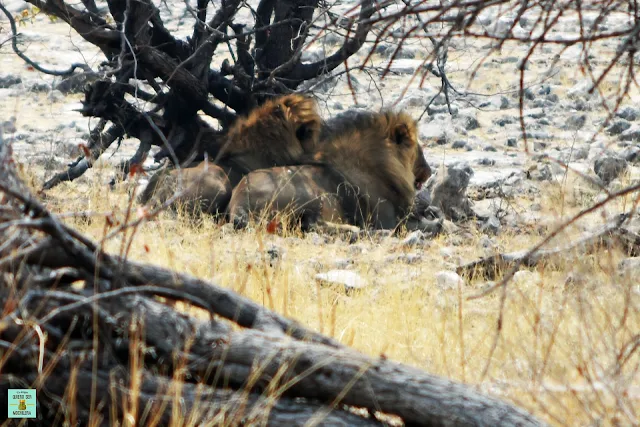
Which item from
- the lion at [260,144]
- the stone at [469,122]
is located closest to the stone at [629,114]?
the stone at [469,122]

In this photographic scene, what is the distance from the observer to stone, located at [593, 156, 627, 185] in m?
9.37

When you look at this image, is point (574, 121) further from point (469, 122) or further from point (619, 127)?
point (469, 122)

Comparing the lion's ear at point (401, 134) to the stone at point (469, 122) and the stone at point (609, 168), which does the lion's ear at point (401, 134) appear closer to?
the stone at point (609, 168)

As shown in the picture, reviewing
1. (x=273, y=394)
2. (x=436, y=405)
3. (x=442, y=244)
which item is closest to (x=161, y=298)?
(x=273, y=394)

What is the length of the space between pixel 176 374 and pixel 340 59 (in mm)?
6679

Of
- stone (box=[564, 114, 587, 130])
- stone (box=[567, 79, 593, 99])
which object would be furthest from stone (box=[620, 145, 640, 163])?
stone (box=[567, 79, 593, 99])

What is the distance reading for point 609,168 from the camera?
30.8 feet

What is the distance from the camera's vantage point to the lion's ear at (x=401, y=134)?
897 centimetres

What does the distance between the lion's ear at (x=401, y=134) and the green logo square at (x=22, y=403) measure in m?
6.36

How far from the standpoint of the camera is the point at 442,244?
7559mm

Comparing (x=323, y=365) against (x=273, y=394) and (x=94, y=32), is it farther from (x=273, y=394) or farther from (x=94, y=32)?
(x=94, y=32)

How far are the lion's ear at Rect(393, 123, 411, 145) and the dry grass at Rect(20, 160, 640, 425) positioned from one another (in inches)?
55.5

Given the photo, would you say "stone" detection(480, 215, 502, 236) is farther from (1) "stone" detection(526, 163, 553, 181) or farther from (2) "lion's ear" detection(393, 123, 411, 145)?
(1) "stone" detection(526, 163, 553, 181)

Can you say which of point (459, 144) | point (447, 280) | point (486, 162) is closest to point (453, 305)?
point (447, 280)
